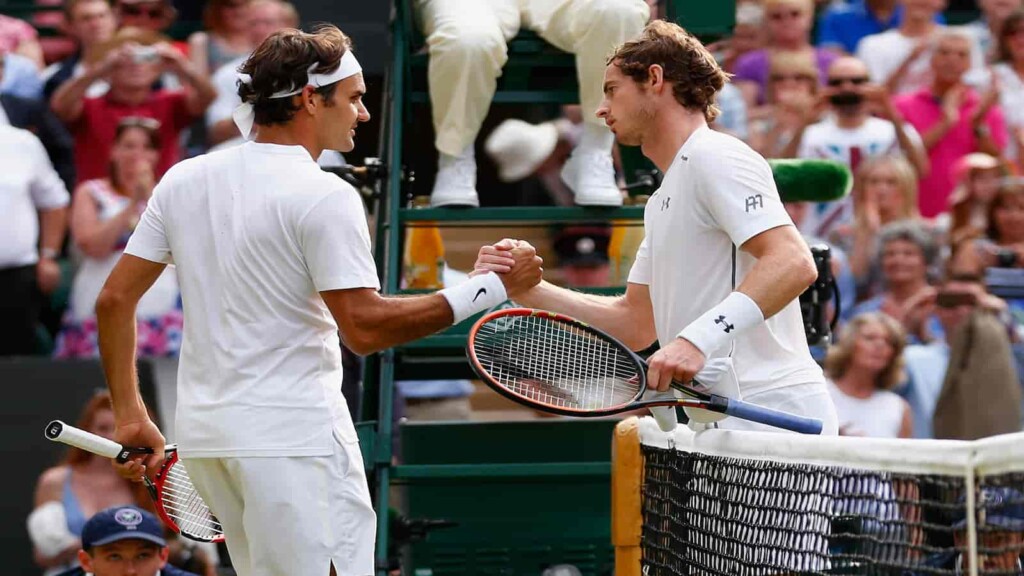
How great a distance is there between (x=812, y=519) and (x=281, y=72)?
1.59 meters

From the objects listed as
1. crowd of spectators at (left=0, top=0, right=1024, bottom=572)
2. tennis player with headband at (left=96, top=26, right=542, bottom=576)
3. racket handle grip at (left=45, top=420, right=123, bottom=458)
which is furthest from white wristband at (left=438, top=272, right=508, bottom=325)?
crowd of spectators at (left=0, top=0, right=1024, bottom=572)

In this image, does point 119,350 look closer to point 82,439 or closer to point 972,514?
point 82,439

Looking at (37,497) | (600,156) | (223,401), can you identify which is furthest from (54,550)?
(223,401)

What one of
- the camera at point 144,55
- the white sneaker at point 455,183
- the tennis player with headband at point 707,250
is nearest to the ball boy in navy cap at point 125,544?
the white sneaker at point 455,183

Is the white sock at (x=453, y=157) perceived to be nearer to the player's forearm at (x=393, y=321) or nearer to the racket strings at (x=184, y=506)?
the racket strings at (x=184, y=506)

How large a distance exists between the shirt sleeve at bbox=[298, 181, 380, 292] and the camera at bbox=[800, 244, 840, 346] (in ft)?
7.38

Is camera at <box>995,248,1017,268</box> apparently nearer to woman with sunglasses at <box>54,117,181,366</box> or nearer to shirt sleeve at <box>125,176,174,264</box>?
woman with sunglasses at <box>54,117,181,366</box>

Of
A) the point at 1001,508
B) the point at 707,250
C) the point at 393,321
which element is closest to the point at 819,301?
the point at 707,250

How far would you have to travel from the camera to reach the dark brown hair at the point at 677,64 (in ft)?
15.1

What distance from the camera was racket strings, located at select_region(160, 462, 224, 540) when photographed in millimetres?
4645

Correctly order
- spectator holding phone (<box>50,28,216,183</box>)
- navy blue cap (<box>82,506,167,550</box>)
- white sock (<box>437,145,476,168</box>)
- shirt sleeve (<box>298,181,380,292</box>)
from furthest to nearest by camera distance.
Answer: spectator holding phone (<box>50,28,216,183</box>), white sock (<box>437,145,476,168</box>), navy blue cap (<box>82,506,167,550</box>), shirt sleeve (<box>298,181,380,292</box>)

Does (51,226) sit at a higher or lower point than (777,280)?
lower

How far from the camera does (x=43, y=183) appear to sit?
27.8ft

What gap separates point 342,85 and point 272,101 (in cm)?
17
